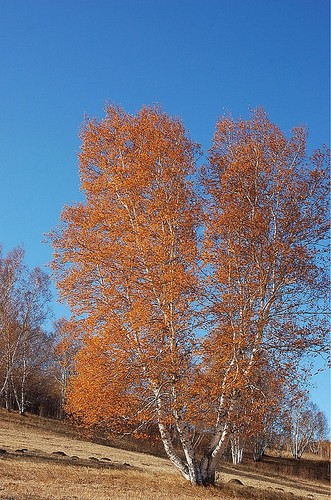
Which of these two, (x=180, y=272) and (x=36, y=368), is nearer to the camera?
(x=180, y=272)

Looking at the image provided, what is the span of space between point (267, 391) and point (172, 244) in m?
5.18

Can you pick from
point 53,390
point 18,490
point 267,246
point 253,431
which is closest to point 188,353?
point 253,431

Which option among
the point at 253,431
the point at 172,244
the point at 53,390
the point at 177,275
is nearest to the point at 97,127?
the point at 172,244

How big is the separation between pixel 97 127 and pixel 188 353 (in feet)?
27.6

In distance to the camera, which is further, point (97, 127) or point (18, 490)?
point (97, 127)

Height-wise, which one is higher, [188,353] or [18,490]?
[188,353]

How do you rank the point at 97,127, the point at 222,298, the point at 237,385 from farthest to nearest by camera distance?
the point at 97,127
the point at 222,298
the point at 237,385

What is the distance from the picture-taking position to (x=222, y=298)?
15.6 meters

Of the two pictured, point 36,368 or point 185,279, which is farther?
point 36,368

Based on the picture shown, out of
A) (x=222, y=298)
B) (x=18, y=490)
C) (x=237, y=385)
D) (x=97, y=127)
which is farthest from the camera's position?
(x=97, y=127)

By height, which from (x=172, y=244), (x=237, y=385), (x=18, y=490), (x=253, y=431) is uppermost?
(x=172, y=244)

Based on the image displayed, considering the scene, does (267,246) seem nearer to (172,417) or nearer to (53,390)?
(172,417)

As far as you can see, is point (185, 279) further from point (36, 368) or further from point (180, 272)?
point (36, 368)

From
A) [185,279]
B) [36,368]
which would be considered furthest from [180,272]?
[36,368]
